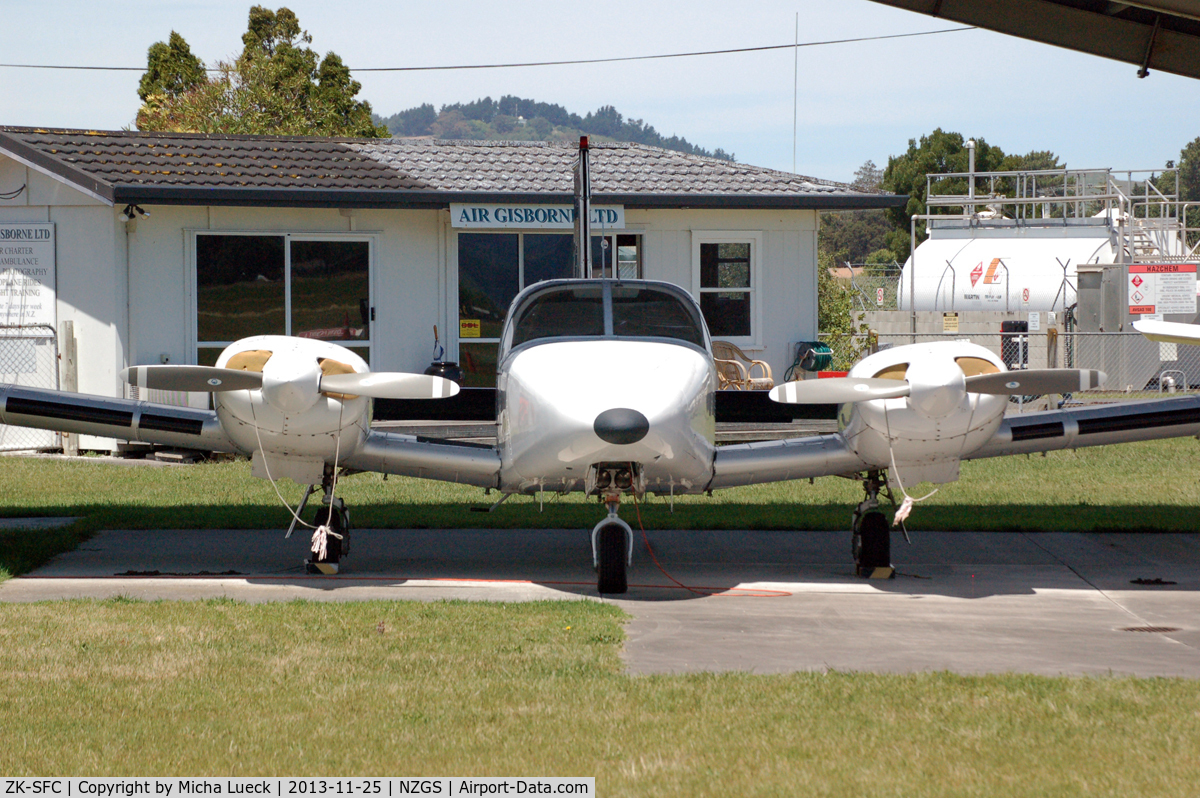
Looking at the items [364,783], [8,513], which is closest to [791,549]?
[364,783]

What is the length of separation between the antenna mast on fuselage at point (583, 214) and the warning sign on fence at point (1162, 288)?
1842 cm

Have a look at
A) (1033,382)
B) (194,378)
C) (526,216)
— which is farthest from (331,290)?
(1033,382)

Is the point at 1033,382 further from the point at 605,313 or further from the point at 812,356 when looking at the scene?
the point at 812,356

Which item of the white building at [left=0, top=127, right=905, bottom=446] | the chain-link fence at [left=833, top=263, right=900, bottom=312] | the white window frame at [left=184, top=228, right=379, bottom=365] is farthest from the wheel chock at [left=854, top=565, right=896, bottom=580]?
the chain-link fence at [left=833, top=263, right=900, bottom=312]

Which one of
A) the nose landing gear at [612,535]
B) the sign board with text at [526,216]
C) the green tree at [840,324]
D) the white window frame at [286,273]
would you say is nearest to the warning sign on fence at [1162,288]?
the green tree at [840,324]

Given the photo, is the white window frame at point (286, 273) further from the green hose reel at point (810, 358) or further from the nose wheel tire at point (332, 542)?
the nose wheel tire at point (332, 542)

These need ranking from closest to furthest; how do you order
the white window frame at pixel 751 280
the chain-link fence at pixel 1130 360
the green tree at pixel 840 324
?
the white window frame at pixel 751 280 → the green tree at pixel 840 324 → the chain-link fence at pixel 1130 360

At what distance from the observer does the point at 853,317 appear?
98.2 feet

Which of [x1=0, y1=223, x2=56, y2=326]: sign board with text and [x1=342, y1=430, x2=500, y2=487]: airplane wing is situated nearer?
[x1=342, y1=430, x2=500, y2=487]: airplane wing

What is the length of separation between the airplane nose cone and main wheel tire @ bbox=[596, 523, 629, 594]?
1105mm

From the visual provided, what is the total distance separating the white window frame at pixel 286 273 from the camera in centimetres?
1630

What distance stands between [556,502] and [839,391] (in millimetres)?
6041

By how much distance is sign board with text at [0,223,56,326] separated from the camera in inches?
648

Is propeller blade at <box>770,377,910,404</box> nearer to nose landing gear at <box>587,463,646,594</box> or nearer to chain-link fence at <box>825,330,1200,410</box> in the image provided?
nose landing gear at <box>587,463,646,594</box>
